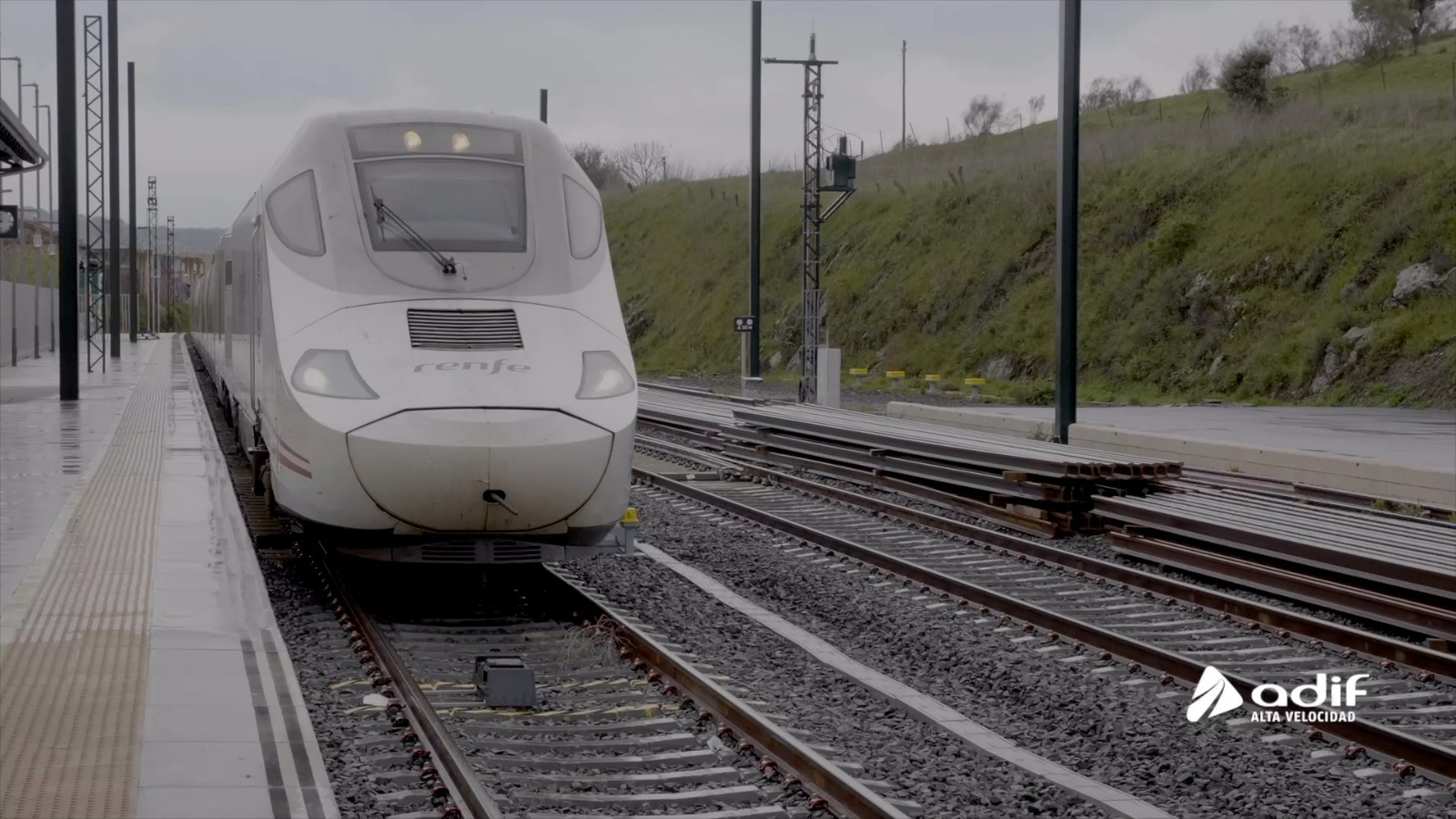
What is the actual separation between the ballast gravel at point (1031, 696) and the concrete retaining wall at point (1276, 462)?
244 inches

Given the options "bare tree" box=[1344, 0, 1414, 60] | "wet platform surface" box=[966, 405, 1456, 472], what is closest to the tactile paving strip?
"wet platform surface" box=[966, 405, 1456, 472]

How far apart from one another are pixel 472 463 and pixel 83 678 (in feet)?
8.05

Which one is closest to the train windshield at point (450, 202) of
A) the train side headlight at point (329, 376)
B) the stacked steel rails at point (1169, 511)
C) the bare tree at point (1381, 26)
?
the train side headlight at point (329, 376)

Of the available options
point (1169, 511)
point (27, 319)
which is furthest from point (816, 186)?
point (27, 319)

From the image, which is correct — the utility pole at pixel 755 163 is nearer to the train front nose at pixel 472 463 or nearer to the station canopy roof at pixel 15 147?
the station canopy roof at pixel 15 147

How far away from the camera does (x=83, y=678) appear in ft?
22.7

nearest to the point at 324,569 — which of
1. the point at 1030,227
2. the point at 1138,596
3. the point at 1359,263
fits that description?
the point at 1138,596

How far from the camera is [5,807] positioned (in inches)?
200

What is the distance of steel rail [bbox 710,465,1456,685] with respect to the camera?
8.70 metres

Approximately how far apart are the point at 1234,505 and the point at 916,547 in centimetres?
284

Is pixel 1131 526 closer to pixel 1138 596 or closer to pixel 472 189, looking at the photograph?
pixel 1138 596

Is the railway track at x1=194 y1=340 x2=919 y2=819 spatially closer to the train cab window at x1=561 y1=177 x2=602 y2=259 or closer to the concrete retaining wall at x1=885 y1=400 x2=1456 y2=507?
the train cab window at x1=561 y1=177 x2=602 y2=259

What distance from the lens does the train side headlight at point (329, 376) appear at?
9.01 meters

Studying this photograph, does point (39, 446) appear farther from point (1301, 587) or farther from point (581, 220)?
point (1301, 587)
